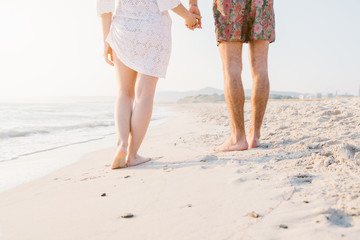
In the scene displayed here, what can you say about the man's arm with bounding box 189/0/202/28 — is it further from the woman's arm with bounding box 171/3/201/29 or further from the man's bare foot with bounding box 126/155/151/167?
the man's bare foot with bounding box 126/155/151/167

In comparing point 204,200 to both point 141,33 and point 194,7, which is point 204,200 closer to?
point 141,33

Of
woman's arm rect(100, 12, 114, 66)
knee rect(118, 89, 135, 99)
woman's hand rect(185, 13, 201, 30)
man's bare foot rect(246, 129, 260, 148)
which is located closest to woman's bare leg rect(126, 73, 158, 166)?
knee rect(118, 89, 135, 99)

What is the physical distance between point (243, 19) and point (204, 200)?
1.75m

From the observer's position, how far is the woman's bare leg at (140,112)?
2170 mm

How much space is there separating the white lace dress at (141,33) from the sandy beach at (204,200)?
2.53 ft

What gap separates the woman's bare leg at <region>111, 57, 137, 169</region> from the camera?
214 cm

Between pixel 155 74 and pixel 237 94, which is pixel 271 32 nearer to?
pixel 237 94

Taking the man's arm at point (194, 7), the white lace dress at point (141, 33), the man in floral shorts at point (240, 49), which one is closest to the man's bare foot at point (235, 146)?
the man in floral shorts at point (240, 49)

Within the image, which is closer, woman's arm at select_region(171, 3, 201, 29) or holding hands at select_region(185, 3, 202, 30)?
woman's arm at select_region(171, 3, 201, 29)

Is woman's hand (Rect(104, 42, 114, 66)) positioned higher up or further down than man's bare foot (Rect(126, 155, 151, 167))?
higher up

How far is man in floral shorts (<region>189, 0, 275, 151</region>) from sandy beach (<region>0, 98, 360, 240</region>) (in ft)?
1.14

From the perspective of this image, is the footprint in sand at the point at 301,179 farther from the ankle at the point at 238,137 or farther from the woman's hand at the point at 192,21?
the woman's hand at the point at 192,21

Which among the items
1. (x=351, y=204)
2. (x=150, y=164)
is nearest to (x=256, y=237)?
(x=351, y=204)

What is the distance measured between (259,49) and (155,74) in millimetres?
971
